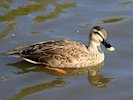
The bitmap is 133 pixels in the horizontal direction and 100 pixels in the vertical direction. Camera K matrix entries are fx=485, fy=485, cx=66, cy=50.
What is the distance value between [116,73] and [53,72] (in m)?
1.07

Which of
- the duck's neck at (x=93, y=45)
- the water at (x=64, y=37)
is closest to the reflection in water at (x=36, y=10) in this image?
the water at (x=64, y=37)

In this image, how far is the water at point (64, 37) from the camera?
754cm

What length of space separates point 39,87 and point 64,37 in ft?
6.07

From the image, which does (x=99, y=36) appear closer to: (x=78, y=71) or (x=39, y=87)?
(x=78, y=71)

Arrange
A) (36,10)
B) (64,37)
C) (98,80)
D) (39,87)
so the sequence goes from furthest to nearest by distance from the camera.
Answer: (36,10), (64,37), (98,80), (39,87)

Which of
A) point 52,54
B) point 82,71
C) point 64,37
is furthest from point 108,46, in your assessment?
point 64,37

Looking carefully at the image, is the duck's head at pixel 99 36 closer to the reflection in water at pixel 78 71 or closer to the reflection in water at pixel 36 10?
the reflection in water at pixel 78 71

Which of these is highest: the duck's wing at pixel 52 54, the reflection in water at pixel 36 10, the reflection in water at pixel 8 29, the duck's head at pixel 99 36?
the reflection in water at pixel 36 10

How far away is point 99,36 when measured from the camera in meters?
8.46

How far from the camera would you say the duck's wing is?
8.34m

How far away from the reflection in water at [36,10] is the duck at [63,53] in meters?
1.44

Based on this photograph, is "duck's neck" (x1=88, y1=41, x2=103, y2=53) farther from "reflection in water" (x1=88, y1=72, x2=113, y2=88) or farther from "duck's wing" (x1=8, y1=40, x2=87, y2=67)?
"reflection in water" (x1=88, y1=72, x2=113, y2=88)

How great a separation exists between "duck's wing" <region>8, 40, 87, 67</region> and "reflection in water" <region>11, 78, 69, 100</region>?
1.56 ft

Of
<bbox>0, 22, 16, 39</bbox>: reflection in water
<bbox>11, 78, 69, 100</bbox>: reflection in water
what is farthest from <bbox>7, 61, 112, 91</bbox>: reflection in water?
<bbox>0, 22, 16, 39</bbox>: reflection in water
